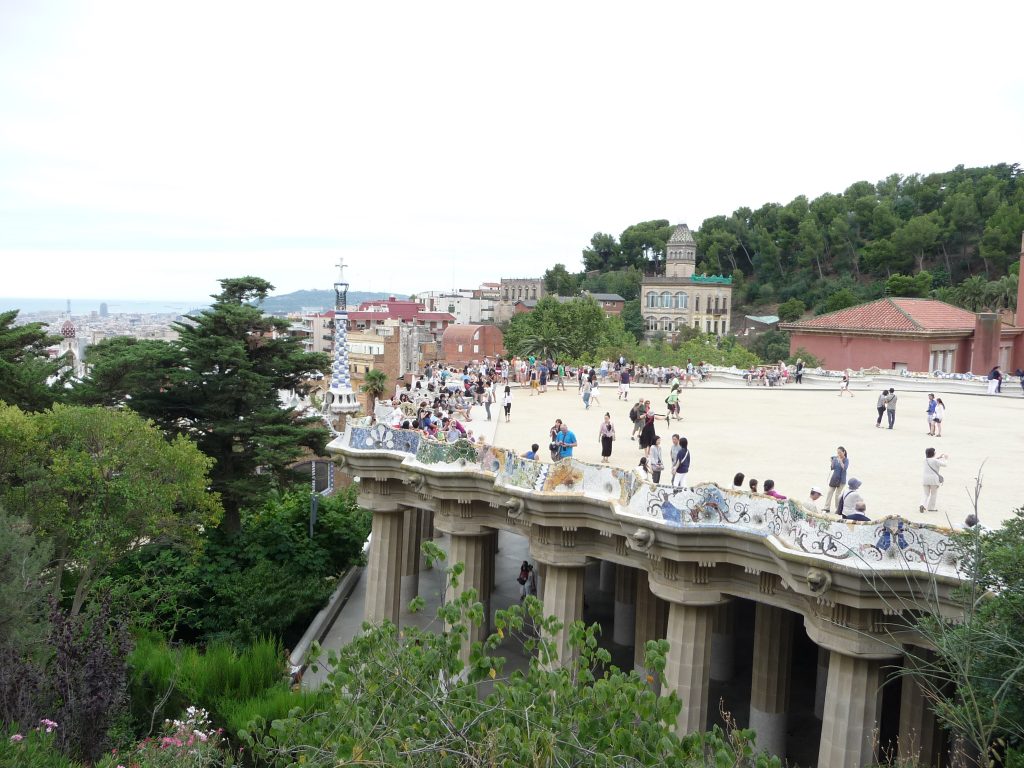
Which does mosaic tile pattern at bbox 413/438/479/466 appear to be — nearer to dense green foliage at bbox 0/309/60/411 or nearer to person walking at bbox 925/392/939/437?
person walking at bbox 925/392/939/437

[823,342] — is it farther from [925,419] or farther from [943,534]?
[943,534]

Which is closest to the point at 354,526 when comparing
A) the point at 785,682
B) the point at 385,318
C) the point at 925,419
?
the point at 785,682

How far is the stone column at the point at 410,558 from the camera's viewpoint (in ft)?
103

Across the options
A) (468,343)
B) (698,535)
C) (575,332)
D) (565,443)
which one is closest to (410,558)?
(565,443)

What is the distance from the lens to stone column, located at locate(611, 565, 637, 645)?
93.4 feet

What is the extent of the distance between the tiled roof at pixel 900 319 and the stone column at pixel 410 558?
3655 centimetres

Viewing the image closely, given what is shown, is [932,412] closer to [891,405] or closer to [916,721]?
[891,405]

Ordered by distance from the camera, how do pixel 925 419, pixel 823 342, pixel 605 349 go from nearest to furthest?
pixel 925 419, pixel 823 342, pixel 605 349

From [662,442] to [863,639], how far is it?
40.4 feet

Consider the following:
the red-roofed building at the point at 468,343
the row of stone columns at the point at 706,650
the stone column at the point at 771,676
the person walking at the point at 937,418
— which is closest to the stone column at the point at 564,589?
the row of stone columns at the point at 706,650

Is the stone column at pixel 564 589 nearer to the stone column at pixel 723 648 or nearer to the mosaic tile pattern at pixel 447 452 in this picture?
the mosaic tile pattern at pixel 447 452

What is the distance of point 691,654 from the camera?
18203 millimetres

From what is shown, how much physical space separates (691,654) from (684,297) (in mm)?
130972

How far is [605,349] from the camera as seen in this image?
69.4 m
